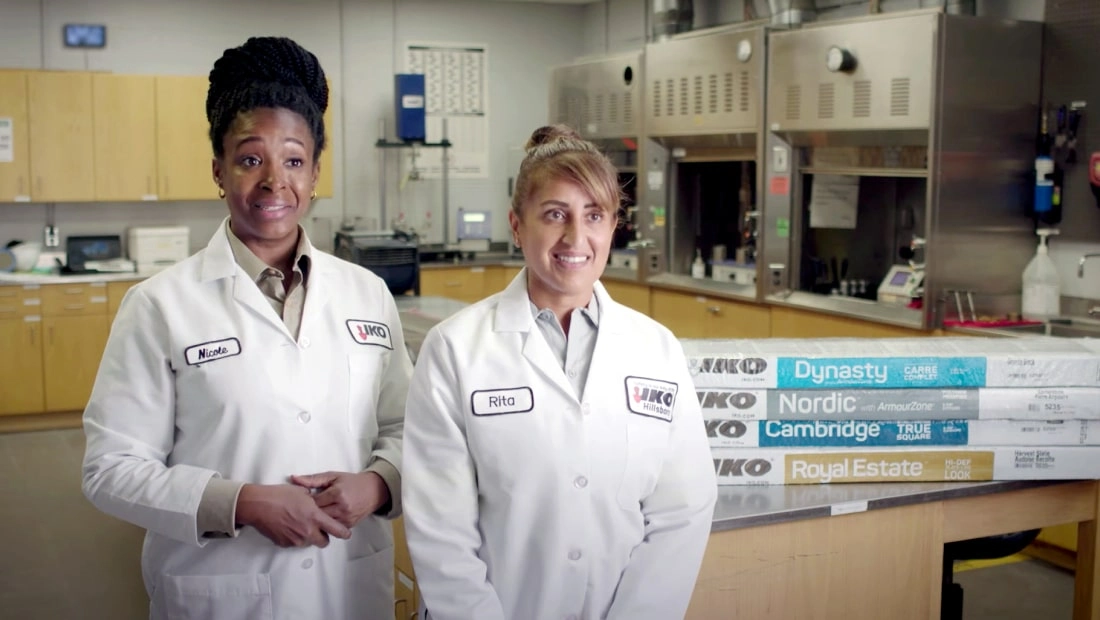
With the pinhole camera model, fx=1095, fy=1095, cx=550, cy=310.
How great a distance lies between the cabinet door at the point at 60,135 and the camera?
22.2 feet

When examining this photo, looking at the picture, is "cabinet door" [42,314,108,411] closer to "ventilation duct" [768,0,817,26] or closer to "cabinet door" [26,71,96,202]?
"cabinet door" [26,71,96,202]

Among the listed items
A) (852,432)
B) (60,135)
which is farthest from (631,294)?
(852,432)

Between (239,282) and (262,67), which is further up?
(262,67)

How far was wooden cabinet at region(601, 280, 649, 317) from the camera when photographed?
6.81 m

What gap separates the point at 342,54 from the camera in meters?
7.98

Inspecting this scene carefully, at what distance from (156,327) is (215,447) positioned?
20 centimetres

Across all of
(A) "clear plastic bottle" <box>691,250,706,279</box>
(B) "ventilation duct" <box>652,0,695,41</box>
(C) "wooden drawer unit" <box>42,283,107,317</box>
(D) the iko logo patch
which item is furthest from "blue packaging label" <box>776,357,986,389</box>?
(C) "wooden drawer unit" <box>42,283,107,317</box>

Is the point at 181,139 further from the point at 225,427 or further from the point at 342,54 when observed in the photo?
the point at 225,427

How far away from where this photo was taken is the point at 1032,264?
500 centimetres

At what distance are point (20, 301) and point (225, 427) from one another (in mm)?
5618

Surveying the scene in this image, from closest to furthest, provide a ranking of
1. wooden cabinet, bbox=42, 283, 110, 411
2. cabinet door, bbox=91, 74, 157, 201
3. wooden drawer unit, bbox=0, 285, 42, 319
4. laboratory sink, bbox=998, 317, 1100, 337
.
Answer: laboratory sink, bbox=998, 317, 1100, 337 < wooden drawer unit, bbox=0, 285, 42, 319 < wooden cabinet, bbox=42, 283, 110, 411 < cabinet door, bbox=91, 74, 157, 201

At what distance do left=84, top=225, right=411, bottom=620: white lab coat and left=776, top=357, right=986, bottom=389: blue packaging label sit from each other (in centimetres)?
89

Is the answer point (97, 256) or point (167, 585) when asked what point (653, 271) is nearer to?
point (97, 256)

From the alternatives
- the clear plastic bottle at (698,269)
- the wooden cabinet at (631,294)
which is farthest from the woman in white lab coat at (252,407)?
the wooden cabinet at (631,294)
